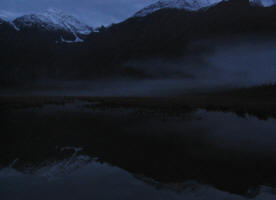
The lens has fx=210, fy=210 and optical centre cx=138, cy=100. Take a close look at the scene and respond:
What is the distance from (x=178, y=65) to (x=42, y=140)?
6476 inches

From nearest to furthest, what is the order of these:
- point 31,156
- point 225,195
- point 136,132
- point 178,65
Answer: point 225,195, point 31,156, point 136,132, point 178,65

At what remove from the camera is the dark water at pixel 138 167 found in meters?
7.69

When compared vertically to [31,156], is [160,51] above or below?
above

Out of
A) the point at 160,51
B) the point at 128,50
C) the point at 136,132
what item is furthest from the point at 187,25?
the point at 136,132

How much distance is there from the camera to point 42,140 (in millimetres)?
15438

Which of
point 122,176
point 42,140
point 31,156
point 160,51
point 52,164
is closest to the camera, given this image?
point 122,176

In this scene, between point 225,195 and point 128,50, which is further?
point 128,50

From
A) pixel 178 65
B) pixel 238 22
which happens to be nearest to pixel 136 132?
pixel 178 65

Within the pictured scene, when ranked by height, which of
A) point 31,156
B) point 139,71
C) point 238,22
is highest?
point 238,22

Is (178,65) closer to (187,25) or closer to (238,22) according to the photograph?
(187,25)

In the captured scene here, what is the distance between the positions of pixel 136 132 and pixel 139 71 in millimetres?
163125

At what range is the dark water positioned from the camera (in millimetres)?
7688

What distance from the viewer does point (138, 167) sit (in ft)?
33.1

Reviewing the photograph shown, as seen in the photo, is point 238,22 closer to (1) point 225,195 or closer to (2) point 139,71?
(2) point 139,71
